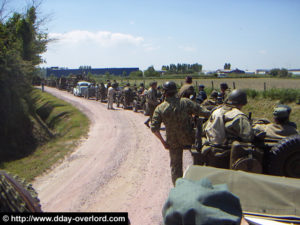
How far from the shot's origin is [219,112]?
5121 millimetres

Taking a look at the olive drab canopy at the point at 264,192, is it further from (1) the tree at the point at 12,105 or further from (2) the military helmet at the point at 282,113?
(1) the tree at the point at 12,105

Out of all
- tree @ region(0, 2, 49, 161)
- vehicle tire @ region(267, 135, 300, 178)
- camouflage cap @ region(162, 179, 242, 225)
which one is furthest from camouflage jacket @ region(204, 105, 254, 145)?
tree @ region(0, 2, 49, 161)

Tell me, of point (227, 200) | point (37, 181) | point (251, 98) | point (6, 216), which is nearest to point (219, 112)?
point (227, 200)

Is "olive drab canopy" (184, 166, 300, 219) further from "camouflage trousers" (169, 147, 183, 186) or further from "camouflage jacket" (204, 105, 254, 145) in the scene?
"camouflage trousers" (169, 147, 183, 186)

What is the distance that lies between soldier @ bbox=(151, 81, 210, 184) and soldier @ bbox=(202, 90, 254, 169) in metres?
0.30

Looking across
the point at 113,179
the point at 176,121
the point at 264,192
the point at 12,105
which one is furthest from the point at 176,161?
the point at 12,105

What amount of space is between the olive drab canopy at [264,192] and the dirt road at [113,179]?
2500mm

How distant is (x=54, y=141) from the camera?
15586mm

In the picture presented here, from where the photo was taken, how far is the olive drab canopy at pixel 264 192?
10.4 feet

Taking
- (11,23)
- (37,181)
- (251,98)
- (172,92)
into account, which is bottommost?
(37,181)

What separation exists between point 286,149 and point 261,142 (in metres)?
0.42

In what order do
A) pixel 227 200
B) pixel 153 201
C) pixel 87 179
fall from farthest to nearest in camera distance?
pixel 87 179, pixel 153 201, pixel 227 200

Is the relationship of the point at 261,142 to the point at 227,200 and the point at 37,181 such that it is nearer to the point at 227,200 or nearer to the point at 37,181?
the point at 227,200

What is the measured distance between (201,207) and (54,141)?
1411 centimetres
